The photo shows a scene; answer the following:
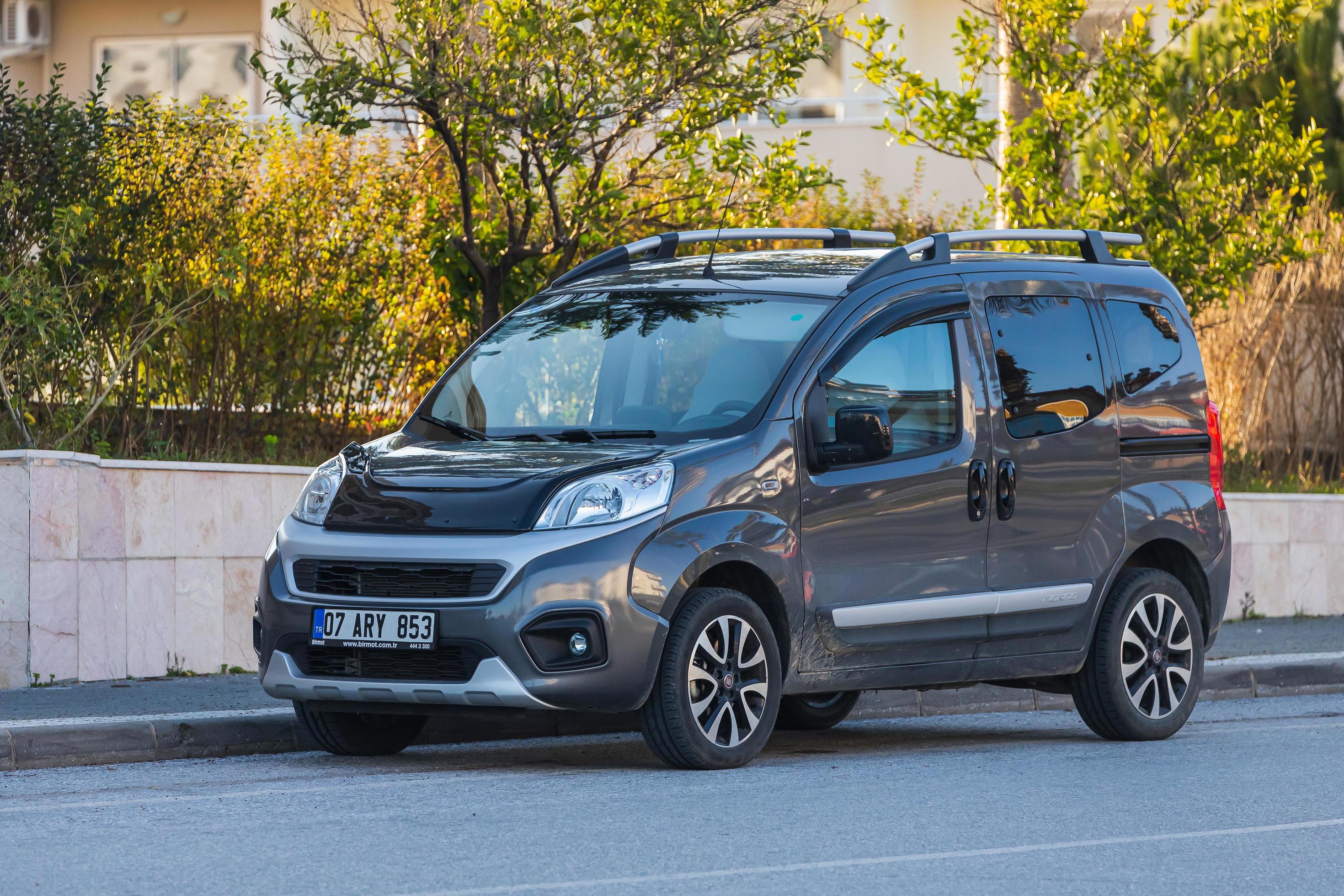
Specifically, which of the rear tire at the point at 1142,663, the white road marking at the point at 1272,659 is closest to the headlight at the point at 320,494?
the rear tire at the point at 1142,663

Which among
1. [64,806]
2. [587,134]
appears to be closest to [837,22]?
[587,134]

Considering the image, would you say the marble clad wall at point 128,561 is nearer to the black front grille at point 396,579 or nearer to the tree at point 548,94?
the tree at point 548,94

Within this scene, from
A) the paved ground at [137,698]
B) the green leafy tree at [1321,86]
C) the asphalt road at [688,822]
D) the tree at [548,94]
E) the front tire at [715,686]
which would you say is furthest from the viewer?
the green leafy tree at [1321,86]

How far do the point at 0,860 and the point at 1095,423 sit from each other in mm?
5036

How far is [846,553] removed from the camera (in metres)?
8.05

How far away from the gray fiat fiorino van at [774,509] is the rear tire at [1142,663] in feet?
0.05

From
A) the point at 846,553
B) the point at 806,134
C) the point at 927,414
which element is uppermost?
the point at 806,134

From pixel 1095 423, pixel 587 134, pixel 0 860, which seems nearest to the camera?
pixel 0 860

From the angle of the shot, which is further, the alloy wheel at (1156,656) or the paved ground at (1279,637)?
the paved ground at (1279,637)

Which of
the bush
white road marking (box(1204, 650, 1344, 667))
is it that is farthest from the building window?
white road marking (box(1204, 650, 1344, 667))

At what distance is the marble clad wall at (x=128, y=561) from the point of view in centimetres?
999

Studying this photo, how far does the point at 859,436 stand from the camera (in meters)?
7.88

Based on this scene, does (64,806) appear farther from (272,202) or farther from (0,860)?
(272,202)

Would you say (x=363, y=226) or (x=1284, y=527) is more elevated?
(x=363, y=226)
